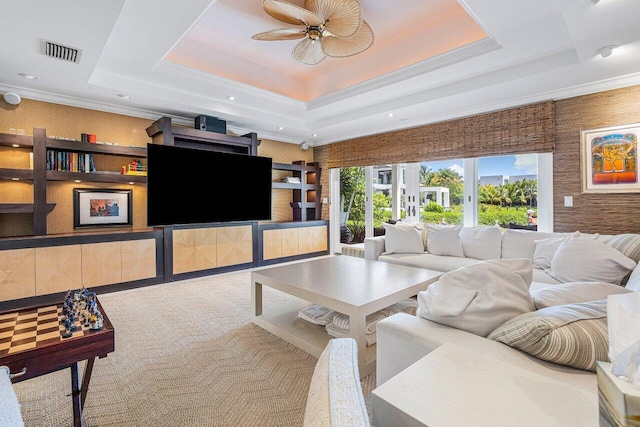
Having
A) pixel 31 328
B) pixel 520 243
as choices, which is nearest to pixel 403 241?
pixel 520 243

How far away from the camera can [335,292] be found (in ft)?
7.20

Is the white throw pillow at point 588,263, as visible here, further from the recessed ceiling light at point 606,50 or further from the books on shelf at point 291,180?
the books on shelf at point 291,180

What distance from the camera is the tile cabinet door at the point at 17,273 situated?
10.0 feet

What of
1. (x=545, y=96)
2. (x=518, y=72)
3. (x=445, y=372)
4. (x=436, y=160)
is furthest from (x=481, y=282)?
(x=436, y=160)

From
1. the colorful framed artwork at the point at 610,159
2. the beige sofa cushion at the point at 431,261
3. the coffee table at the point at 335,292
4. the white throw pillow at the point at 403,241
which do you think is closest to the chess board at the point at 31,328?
the coffee table at the point at 335,292

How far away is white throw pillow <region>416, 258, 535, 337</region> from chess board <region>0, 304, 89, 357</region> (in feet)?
5.16

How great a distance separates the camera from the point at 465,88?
3.51 m

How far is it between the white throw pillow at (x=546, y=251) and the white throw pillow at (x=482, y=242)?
406 mm

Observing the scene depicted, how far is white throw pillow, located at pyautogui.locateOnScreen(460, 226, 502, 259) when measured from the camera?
11.4 ft

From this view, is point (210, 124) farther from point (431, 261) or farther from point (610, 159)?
point (610, 159)

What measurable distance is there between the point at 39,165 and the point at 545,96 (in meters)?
5.63

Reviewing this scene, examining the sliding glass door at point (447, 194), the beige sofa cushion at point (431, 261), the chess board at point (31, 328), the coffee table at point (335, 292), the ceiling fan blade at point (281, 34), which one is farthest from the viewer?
the sliding glass door at point (447, 194)

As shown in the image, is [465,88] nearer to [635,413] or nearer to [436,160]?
[436,160]

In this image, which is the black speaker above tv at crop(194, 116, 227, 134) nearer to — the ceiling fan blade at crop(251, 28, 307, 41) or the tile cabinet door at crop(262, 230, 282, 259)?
the tile cabinet door at crop(262, 230, 282, 259)
